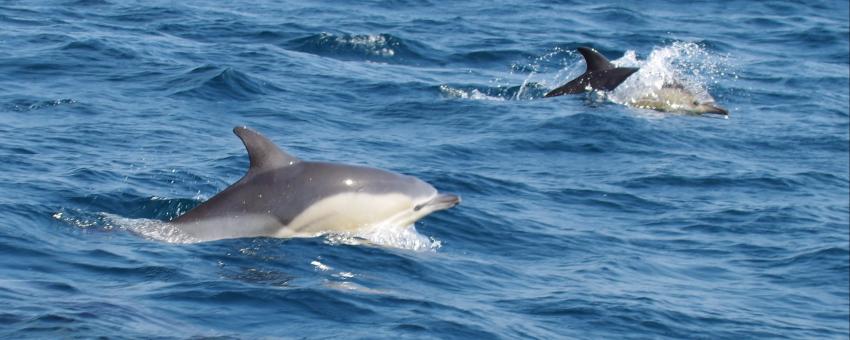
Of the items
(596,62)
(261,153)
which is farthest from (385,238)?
(596,62)

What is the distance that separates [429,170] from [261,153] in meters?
5.77

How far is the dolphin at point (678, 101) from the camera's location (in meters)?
24.8

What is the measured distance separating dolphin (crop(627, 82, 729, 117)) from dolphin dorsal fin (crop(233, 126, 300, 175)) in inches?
481

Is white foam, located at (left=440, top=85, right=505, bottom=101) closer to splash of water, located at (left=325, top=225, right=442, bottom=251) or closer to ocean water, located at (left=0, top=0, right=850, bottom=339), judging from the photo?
ocean water, located at (left=0, top=0, right=850, bottom=339)

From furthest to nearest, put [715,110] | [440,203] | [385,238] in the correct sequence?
[715,110] < [385,238] < [440,203]

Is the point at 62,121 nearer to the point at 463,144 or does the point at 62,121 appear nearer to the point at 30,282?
the point at 463,144

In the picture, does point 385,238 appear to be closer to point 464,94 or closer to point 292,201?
point 292,201

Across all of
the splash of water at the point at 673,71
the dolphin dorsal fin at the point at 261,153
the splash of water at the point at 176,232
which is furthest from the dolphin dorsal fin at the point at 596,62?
the dolphin dorsal fin at the point at 261,153

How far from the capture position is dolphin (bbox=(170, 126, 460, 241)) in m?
13.3

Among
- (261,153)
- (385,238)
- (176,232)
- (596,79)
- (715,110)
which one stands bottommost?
(715,110)

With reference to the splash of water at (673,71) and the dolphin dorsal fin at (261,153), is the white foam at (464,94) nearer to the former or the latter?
the splash of water at (673,71)

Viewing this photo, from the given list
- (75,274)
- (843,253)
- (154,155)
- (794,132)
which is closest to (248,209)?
(75,274)

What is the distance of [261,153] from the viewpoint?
13.1m

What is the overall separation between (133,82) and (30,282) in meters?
10.7
